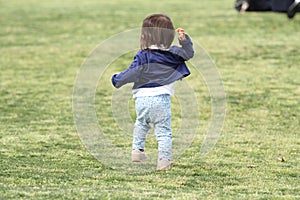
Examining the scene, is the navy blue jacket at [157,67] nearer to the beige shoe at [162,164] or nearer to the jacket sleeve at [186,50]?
the jacket sleeve at [186,50]

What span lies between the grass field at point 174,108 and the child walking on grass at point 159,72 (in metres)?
0.38

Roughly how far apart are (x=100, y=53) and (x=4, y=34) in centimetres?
383

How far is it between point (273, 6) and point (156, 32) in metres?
12.2

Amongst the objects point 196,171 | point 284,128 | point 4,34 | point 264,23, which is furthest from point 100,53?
point 196,171

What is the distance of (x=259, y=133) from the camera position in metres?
8.29

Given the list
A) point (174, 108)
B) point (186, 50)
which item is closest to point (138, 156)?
point (186, 50)

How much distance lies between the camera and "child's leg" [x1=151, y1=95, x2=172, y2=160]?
5.69 m

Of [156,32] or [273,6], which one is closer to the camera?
[156,32]

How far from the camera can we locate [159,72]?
5688 millimetres

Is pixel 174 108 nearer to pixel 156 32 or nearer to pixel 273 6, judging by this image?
pixel 156 32

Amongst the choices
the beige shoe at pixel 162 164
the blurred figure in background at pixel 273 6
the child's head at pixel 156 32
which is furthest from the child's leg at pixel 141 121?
the blurred figure in background at pixel 273 6

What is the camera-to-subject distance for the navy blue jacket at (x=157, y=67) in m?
5.65

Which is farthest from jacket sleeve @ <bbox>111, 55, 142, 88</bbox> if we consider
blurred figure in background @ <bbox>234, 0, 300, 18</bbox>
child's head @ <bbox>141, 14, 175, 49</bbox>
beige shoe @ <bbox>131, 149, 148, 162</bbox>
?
blurred figure in background @ <bbox>234, 0, 300, 18</bbox>

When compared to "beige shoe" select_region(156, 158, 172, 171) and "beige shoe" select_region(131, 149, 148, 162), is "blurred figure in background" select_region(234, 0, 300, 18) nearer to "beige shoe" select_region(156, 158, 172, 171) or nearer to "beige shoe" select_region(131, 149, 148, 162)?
"beige shoe" select_region(131, 149, 148, 162)
